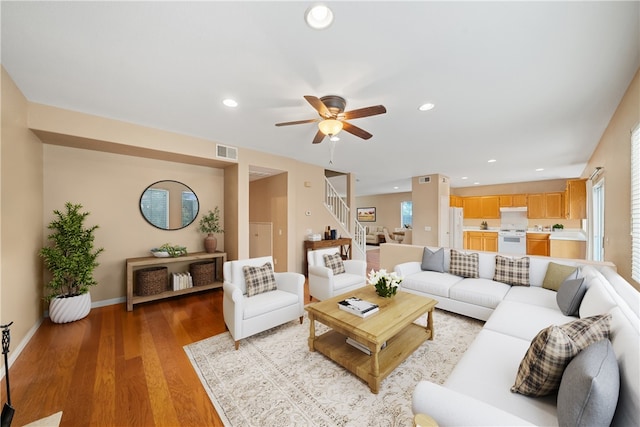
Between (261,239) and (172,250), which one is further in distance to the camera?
(261,239)

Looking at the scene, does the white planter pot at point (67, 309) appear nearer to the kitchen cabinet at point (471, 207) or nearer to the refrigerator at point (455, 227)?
the refrigerator at point (455, 227)

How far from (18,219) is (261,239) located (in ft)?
12.2

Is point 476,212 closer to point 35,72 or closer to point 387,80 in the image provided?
point 387,80

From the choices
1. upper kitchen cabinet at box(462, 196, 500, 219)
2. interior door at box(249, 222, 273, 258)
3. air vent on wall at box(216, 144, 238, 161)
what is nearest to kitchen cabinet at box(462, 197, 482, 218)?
upper kitchen cabinet at box(462, 196, 500, 219)

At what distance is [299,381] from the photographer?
1.96 m

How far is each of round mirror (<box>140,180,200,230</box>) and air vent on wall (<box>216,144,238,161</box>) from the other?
97 cm

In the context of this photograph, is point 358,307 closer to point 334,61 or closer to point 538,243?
point 334,61

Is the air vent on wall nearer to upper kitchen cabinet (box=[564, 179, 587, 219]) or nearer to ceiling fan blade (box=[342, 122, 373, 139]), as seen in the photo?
ceiling fan blade (box=[342, 122, 373, 139])

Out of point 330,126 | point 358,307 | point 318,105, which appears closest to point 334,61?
point 318,105

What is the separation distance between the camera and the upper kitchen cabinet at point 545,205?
23.3ft

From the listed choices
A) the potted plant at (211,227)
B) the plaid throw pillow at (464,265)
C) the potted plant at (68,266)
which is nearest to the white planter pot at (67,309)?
the potted plant at (68,266)

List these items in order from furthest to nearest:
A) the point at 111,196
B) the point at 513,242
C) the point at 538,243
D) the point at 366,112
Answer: the point at 513,242 < the point at 538,243 < the point at 111,196 < the point at 366,112

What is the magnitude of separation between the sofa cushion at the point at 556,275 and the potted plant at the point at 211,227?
4834 mm

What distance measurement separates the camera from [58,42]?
1.68m
